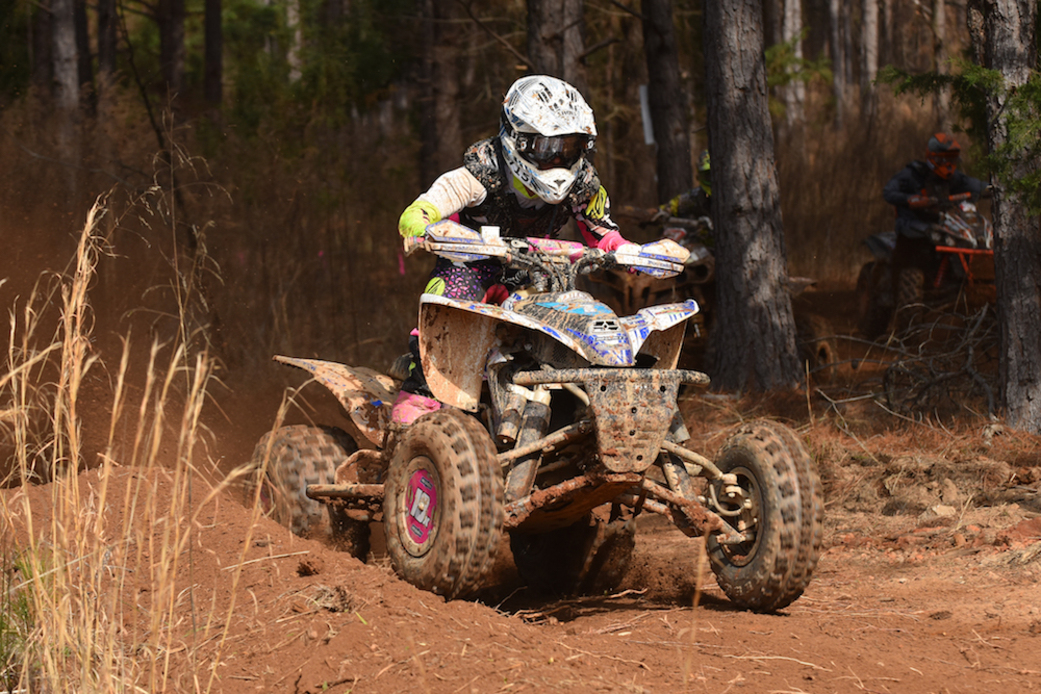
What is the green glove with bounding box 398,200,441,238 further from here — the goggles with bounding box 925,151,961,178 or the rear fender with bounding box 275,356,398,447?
the goggles with bounding box 925,151,961,178

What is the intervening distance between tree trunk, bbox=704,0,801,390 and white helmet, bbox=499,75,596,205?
4154 mm

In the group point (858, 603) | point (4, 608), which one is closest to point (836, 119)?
point (858, 603)

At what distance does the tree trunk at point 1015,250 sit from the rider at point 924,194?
153 inches

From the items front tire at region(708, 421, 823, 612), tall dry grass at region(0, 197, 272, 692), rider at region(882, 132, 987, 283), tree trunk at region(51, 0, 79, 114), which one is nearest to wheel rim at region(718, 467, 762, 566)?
front tire at region(708, 421, 823, 612)

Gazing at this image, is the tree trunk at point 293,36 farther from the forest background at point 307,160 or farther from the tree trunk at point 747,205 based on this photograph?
the tree trunk at point 747,205

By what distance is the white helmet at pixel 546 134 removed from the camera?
4.89 m

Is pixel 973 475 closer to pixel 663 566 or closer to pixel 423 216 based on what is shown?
pixel 663 566

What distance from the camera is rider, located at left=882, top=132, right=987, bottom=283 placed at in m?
10.9

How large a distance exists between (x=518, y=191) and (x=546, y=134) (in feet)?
1.47

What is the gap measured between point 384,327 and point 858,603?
6.34 m

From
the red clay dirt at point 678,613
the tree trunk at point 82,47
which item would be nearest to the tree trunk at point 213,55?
the tree trunk at point 82,47

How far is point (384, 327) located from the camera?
1044 centimetres

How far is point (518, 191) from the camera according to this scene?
5246mm

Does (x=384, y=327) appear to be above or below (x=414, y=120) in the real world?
below
